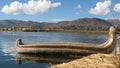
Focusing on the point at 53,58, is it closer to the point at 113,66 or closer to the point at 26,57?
the point at 26,57

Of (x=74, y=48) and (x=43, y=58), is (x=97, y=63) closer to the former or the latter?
(x=74, y=48)

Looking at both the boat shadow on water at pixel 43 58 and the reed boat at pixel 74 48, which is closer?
the reed boat at pixel 74 48

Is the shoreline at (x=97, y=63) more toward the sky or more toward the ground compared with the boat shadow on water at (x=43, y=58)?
more toward the sky

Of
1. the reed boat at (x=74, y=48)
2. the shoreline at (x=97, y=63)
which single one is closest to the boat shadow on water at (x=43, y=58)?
the reed boat at (x=74, y=48)

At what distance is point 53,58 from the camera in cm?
3142

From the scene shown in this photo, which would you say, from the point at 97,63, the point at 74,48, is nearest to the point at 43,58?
the point at 74,48

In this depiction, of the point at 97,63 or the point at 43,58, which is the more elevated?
the point at 97,63

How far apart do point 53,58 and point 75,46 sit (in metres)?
2.95

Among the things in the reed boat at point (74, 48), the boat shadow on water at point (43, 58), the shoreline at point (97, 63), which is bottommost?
the boat shadow on water at point (43, 58)

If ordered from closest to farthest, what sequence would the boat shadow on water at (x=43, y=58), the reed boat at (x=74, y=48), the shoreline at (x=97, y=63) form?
the shoreline at (x=97, y=63), the reed boat at (x=74, y=48), the boat shadow on water at (x=43, y=58)

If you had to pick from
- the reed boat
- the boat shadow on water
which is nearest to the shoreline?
the reed boat

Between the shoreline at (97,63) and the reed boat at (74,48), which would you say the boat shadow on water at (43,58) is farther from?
the shoreline at (97,63)

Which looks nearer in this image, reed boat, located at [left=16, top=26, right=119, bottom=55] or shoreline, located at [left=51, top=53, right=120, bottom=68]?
shoreline, located at [left=51, top=53, right=120, bottom=68]

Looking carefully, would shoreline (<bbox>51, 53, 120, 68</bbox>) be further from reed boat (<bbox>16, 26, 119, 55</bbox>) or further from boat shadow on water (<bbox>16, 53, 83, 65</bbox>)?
boat shadow on water (<bbox>16, 53, 83, 65</bbox>)
